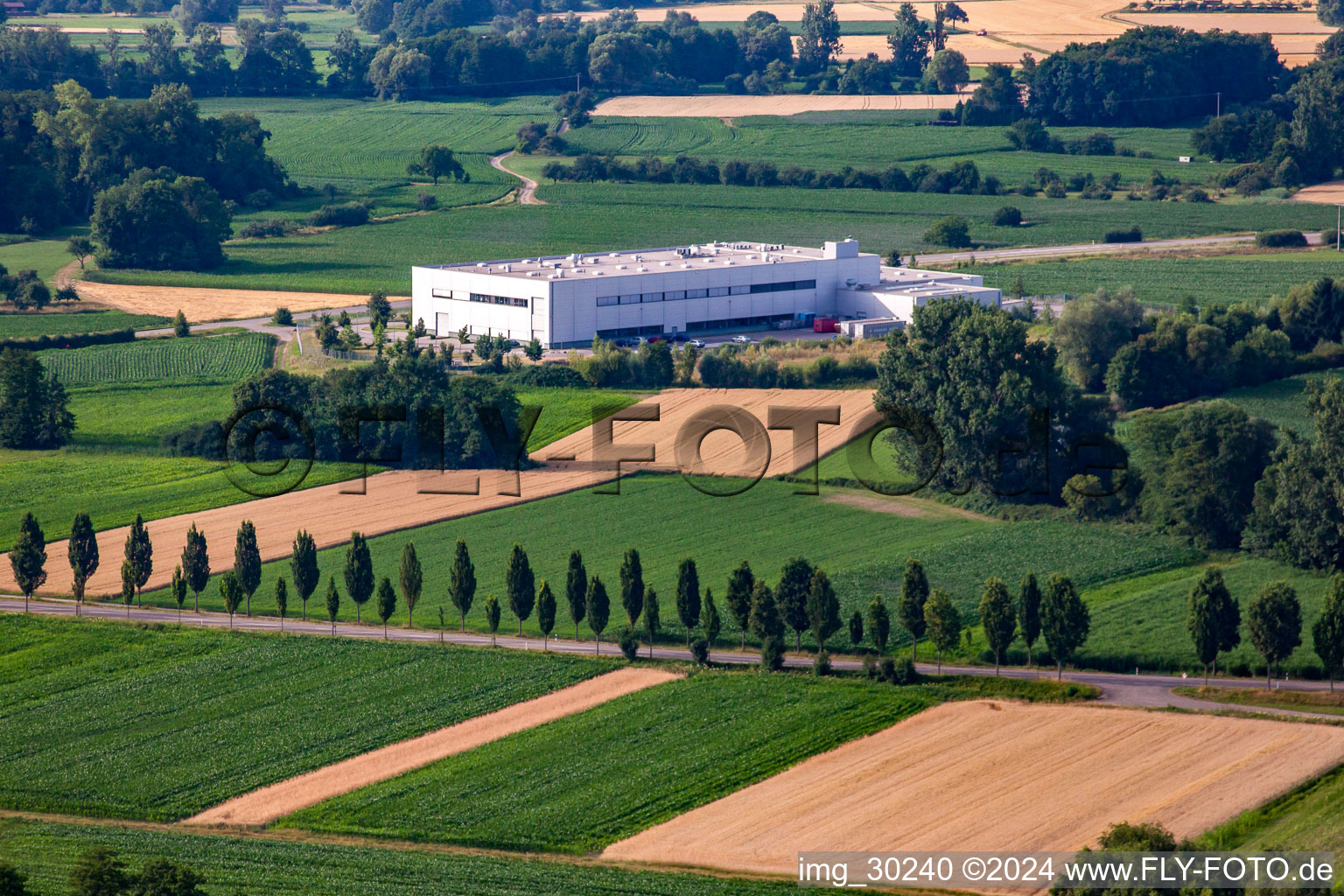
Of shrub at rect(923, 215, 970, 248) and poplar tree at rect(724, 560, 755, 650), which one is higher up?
shrub at rect(923, 215, 970, 248)

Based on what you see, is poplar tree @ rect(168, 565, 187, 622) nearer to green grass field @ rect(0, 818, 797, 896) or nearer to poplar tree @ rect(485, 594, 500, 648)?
poplar tree @ rect(485, 594, 500, 648)

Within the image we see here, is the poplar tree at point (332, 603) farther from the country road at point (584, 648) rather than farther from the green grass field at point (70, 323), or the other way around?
the green grass field at point (70, 323)

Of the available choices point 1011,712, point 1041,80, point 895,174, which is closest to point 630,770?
point 1011,712

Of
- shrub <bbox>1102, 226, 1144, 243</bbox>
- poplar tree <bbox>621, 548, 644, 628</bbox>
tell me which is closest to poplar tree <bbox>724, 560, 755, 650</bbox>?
poplar tree <bbox>621, 548, 644, 628</bbox>

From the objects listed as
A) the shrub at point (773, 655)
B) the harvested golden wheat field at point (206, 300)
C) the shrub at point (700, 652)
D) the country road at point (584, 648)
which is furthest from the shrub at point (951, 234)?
the shrub at point (773, 655)

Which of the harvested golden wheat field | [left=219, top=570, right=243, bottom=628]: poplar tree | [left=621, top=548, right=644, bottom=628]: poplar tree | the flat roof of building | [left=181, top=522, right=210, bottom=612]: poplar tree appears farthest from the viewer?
the harvested golden wheat field

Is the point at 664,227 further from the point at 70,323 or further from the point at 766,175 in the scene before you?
the point at 70,323

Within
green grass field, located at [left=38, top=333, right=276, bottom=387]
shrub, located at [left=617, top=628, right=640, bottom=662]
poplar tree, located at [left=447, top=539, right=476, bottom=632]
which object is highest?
green grass field, located at [left=38, top=333, right=276, bottom=387]

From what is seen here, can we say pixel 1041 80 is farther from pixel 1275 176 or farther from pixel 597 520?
pixel 597 520
